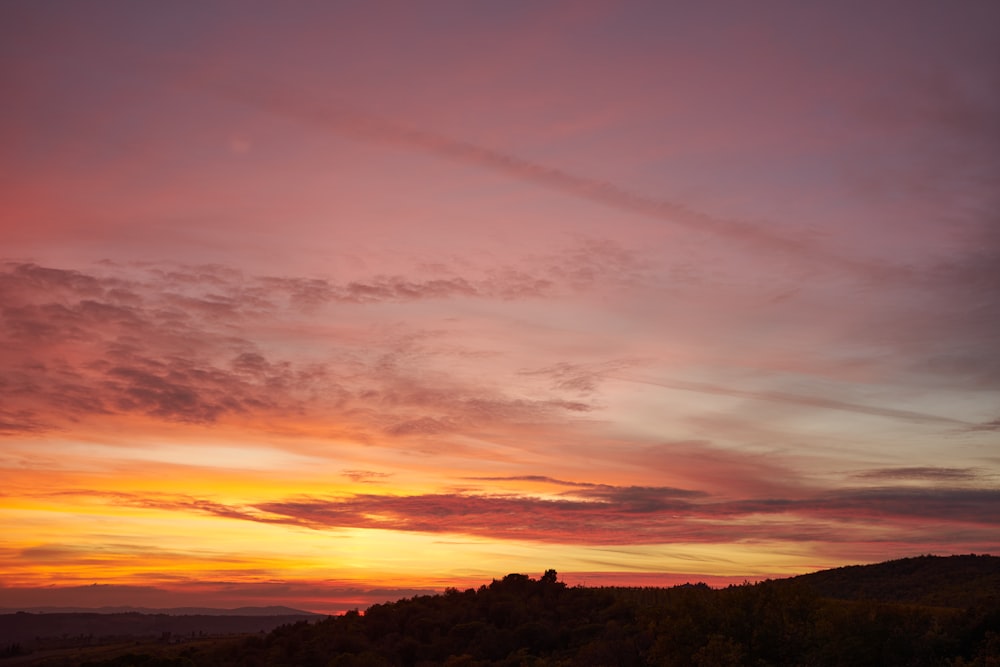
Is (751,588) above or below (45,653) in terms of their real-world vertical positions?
above

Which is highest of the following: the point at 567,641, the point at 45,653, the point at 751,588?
the point at 751,588

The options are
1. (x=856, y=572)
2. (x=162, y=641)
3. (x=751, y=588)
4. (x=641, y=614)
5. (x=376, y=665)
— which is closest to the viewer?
(x=751, y=588)

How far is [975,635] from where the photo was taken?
181ft

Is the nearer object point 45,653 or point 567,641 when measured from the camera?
point 567,641

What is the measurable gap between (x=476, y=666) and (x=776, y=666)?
33129 millimetres

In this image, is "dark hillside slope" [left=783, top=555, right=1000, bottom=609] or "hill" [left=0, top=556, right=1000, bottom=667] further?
"dark hillside slope" [left=783, top=555, right=1000, bottom=609]

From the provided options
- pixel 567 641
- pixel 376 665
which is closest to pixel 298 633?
pixel 376 665

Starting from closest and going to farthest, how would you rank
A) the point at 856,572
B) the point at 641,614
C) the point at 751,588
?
the point at 751,588, the point at 641,614, the point at 856,572

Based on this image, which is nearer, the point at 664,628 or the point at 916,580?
the point at 664,628

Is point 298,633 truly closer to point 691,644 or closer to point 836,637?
point 691,644

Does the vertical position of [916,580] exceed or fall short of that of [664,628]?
it exceeds it

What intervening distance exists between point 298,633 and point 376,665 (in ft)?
117

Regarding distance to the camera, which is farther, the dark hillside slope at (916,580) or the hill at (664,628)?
the dark hillside slope at (916,580)

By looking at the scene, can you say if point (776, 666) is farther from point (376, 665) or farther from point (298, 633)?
point (298, 633)
